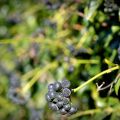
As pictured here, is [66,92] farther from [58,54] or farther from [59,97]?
[58,54]

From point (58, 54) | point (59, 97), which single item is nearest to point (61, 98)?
point (59, 97)

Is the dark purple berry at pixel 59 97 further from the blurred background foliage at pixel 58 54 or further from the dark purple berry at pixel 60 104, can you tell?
the blurred background foliage at pixel 58 54

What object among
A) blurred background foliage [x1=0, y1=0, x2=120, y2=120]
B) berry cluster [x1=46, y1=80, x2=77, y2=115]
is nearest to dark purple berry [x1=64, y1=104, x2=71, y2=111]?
berry cluster [x1=46, y1=80, x2=77, y2=115]

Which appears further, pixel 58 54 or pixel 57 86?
pixel 58 54

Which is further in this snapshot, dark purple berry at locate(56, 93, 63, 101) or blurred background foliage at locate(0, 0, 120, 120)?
blurred background foliage at locate(0, 0, 120, 120)

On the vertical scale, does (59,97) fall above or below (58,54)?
above

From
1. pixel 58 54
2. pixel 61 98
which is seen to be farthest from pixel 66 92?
pixel 58 54

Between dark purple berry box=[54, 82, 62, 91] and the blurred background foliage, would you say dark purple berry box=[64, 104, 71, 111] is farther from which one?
the blurred background foliage
